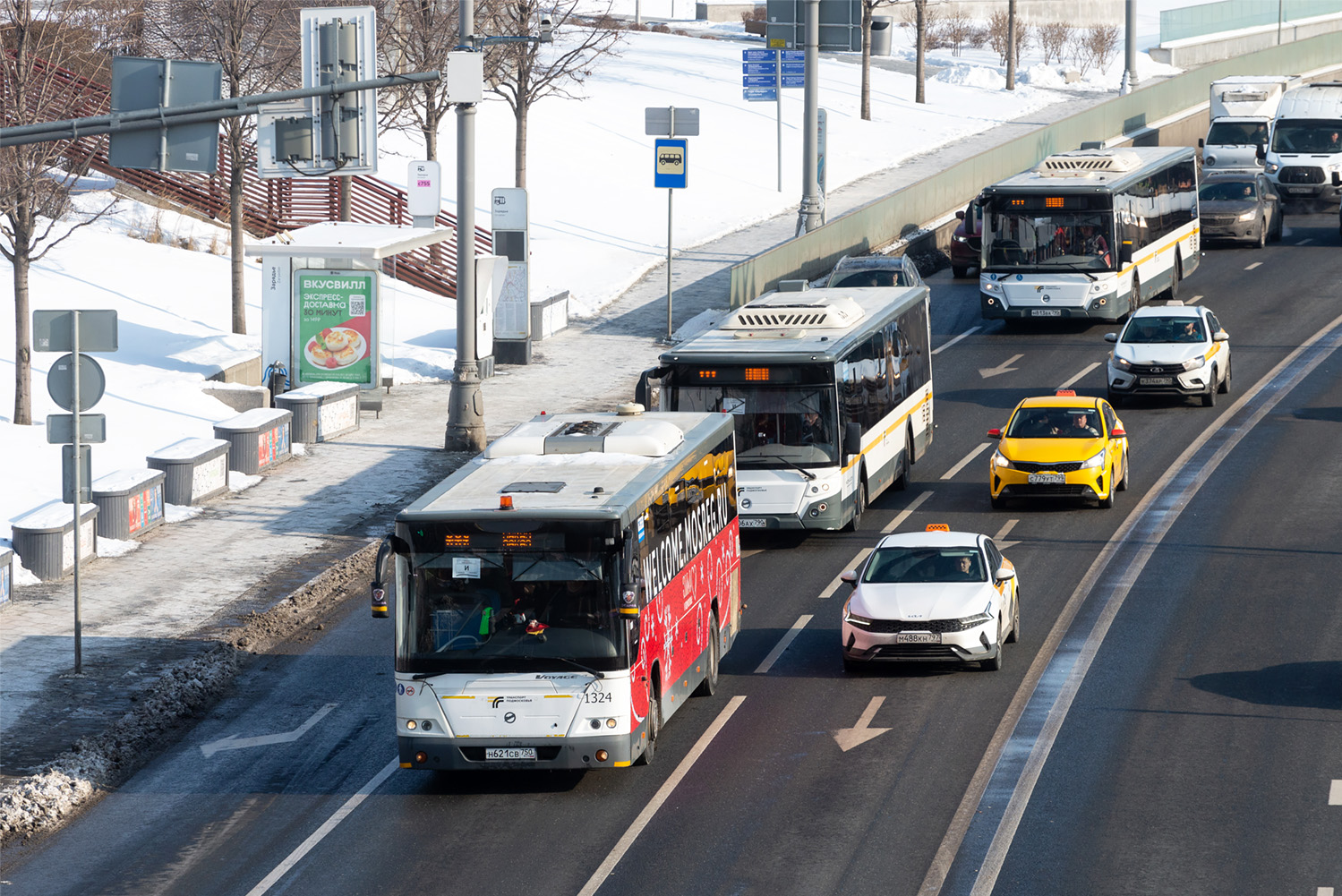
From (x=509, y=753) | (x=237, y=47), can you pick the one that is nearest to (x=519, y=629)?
(x=509, y=753)

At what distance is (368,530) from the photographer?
25.0 metres

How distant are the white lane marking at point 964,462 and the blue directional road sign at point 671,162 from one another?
7865mm

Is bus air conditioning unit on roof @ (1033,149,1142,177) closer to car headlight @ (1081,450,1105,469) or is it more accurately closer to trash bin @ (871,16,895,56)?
trash bin @ (871,16,895,56)

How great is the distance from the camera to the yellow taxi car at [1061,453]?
2600 centimetres

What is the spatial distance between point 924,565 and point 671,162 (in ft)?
53.7

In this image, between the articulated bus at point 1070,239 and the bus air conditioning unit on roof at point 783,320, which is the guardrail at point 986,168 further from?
the bus air conditioning unit on roof at point 783,320

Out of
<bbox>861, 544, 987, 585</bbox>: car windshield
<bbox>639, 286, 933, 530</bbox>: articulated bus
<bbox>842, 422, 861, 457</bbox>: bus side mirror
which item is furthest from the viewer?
<bbox>639, 286, 933, 530</bbox>: articulated bus

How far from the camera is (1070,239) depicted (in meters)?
37.0

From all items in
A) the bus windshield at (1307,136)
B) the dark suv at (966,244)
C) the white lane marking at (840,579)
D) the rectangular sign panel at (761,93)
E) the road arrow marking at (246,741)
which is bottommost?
the road arrow marking at (246,741)

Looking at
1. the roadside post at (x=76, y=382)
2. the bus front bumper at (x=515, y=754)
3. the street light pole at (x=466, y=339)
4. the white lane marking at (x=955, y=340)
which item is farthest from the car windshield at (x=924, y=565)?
the white lane marking at (x=955, y=340)

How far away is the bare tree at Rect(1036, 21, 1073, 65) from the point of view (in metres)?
87.1

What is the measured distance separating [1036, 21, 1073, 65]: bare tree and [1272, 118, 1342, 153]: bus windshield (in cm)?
3130

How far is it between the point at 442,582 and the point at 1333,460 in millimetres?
18307

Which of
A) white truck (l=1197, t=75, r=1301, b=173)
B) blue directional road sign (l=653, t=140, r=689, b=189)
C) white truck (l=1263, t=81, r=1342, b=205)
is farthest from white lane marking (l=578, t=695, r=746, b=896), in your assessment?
white truck (l=1263, t=81, r=1342, b=205)
